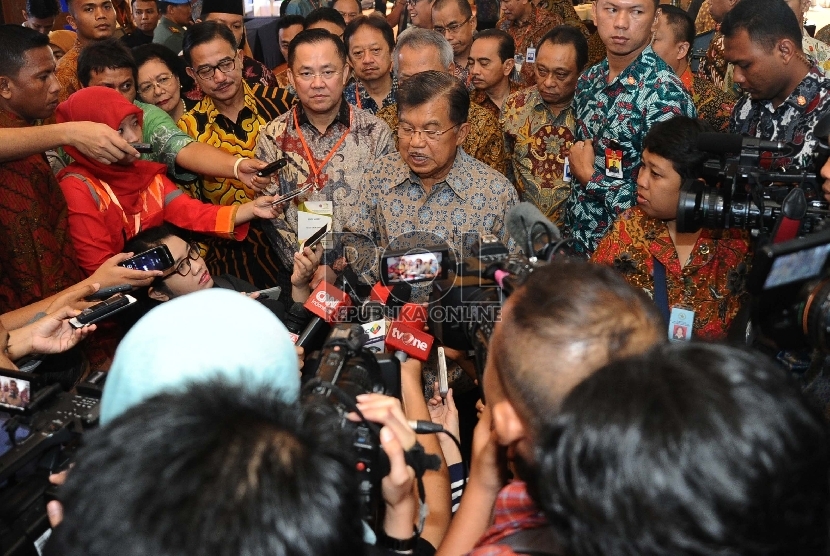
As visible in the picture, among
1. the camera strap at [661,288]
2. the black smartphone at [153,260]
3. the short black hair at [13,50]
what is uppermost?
the short black hair at [13,50]

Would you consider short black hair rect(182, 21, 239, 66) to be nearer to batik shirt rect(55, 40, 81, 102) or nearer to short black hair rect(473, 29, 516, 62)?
batik shirt rect(55, 40, 81, 102)

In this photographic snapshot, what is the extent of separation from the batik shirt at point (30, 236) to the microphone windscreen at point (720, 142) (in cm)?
203

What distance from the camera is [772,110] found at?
2.64 metres

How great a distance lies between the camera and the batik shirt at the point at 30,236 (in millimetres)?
2303

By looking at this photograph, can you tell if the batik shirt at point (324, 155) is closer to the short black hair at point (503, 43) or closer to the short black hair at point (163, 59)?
the short black hair at point (163, 59)

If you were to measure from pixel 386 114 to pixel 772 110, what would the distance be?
157cm

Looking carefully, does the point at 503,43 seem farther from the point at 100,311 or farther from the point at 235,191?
the point at 100,311

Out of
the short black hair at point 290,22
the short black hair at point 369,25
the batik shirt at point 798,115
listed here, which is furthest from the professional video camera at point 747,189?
the short black hair at point 290,22

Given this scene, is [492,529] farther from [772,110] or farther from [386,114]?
[386,114]

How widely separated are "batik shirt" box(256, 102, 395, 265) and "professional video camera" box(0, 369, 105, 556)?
145 cm

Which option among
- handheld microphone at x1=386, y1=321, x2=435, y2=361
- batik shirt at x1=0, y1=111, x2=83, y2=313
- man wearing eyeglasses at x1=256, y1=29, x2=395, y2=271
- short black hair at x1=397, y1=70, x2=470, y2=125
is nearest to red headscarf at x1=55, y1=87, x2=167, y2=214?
batik shirt at x1=0, y1=111, x2=83, y2=313

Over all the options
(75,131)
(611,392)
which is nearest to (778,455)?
(611,392)

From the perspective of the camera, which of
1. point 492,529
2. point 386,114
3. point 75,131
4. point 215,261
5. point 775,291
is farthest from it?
point 386,114

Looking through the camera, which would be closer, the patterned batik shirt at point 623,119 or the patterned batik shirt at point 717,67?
the patterned batik shirt at point 623,119
